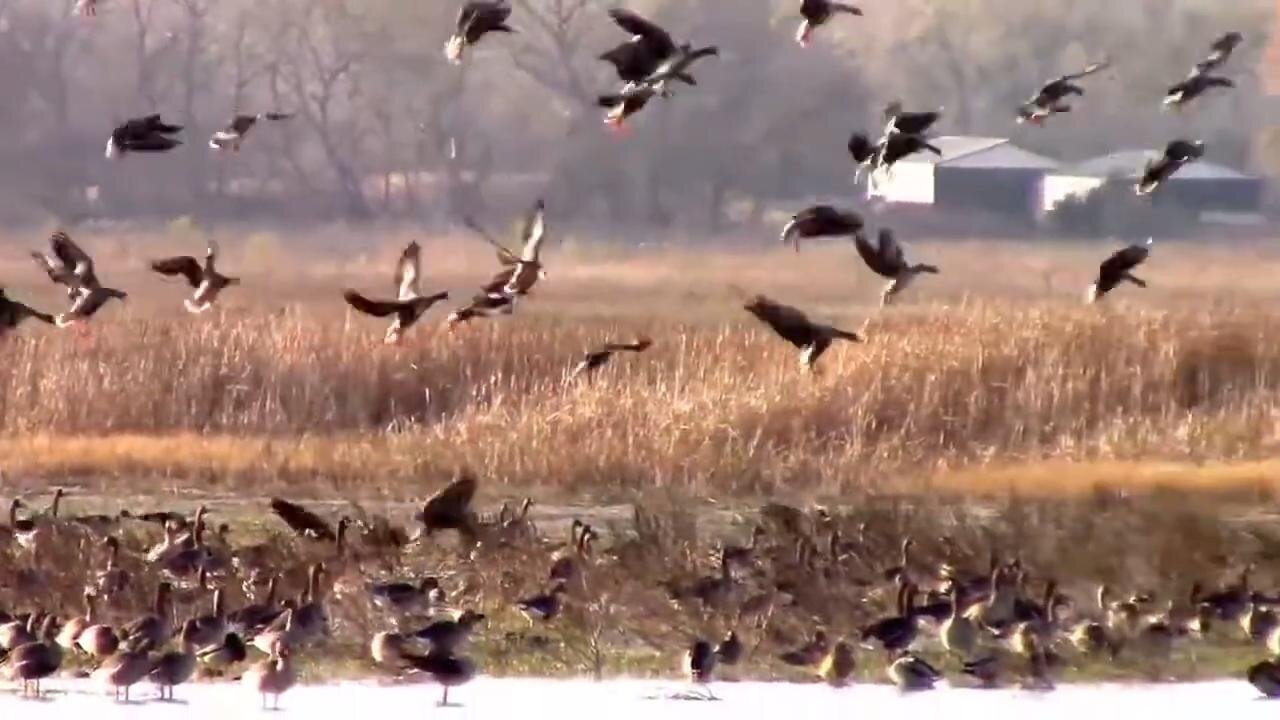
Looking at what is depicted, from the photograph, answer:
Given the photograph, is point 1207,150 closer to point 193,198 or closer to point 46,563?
point 193,198

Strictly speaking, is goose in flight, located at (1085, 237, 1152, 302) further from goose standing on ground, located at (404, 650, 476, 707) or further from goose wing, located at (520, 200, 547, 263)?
goose standing on ground, located at (404, 650, 476, 707)

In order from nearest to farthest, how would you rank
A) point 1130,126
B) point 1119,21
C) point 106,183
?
point 106,183 → point 1130,126 → point 1119,21

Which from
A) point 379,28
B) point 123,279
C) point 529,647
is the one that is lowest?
point 529,647

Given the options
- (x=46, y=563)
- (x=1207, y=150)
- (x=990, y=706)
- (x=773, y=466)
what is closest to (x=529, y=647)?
(x=46, y=563)

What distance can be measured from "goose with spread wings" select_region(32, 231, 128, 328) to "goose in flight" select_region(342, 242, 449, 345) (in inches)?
31.5

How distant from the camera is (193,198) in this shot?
40.5ft

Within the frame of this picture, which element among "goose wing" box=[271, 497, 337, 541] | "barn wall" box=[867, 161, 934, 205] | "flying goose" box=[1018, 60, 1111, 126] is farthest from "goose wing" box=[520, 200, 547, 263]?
"barn wall" box=[867, 161, 934, 205]

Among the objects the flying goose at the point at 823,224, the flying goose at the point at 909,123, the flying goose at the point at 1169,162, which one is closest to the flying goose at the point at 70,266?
the flying goose at the point at 823,224

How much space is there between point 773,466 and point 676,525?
9.37ft

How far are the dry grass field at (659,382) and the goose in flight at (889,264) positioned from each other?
2376 mm

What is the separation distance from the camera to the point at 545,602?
20.2 feet

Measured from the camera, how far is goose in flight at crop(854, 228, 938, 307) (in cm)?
662

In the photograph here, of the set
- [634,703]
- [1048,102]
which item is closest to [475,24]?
[1048,102]

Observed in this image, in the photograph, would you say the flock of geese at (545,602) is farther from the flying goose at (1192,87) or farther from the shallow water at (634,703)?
the flying goose at (1192,87)
